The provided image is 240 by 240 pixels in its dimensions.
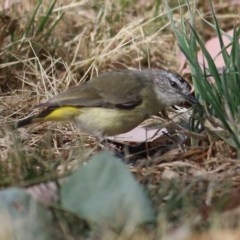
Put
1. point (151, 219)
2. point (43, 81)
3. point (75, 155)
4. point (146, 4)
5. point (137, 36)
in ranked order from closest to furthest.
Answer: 1. point (151, 219)
2. point (75, 155)
3. point (43, 81)
4. point (137, 36)
5. point (146, 4)

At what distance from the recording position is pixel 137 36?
5.20 meters

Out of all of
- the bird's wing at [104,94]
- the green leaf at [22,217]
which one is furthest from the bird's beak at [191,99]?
Answer: the green leaf at [22,217]

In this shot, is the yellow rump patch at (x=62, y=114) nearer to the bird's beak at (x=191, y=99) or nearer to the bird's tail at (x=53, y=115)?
→ the bird's tail at (x=53, y=115)

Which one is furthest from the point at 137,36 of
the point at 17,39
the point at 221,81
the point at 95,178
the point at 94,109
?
Result: the point at 95,178

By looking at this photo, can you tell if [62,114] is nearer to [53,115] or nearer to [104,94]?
[53,115]

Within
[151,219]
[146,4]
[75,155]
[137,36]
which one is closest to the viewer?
[151,219]

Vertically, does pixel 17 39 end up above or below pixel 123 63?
above

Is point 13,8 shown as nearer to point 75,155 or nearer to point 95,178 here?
point 75,155

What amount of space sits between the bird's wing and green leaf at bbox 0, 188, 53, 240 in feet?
4.18

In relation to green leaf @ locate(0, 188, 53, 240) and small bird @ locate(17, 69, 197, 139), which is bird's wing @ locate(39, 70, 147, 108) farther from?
green leaf @ locate(0, 188, 53, 240)

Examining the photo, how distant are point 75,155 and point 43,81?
48.6 inches

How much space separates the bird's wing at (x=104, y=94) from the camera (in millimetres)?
4094

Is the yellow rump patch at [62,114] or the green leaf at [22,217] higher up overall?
the green leaf at [22,217]

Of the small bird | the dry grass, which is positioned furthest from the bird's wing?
the dry grass
